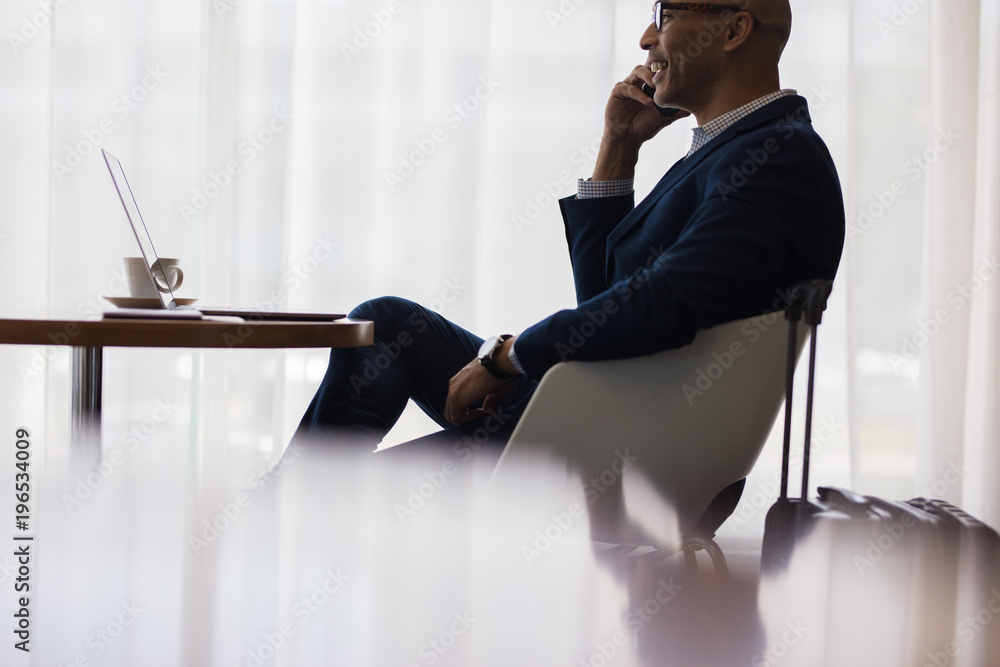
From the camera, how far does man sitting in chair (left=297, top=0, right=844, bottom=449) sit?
34.8 inches

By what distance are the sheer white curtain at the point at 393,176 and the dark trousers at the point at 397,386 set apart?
934 millimetres

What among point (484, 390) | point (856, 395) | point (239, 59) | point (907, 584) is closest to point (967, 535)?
point (907, 584)

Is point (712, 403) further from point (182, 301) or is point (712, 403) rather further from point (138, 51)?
point (138, 51)

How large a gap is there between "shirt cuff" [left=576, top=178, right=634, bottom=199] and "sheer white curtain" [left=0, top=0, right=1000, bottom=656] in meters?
0.83

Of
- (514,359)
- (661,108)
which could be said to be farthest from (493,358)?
(661,108)

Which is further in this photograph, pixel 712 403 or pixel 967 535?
pixel 712 403

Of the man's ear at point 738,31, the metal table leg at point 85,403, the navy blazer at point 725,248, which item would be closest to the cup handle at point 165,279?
the metal table leg at point 85,403

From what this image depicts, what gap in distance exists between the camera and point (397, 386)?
1156mm

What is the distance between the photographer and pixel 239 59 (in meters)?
2.09

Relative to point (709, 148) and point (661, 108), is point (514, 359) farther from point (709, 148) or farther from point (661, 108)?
point (661, 108)

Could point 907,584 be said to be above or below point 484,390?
below

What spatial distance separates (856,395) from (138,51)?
224 centimetres

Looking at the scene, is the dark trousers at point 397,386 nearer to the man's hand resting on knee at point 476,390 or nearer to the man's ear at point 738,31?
the man's hand resting on knee at point 476,390

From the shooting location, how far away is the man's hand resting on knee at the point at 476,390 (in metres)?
1.03
